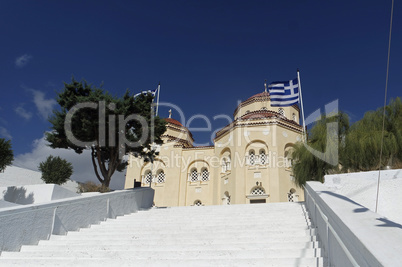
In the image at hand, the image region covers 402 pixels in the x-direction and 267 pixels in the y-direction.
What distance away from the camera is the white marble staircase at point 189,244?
466 centimetres

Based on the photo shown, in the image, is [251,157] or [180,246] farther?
[251,157]

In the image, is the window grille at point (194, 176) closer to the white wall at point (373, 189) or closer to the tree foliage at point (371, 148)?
the tree foliage at point (371, 148)

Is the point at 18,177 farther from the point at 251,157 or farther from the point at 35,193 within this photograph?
the point at 251,157

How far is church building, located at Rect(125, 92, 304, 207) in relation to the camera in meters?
21.3

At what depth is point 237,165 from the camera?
22.0 meters

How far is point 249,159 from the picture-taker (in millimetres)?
22391

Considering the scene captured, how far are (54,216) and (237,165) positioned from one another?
53.1 feet

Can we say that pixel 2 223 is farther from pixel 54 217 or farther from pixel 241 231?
pixel 241 231


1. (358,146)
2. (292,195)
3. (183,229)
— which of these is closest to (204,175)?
(292,195)

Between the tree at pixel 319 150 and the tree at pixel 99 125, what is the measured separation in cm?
732

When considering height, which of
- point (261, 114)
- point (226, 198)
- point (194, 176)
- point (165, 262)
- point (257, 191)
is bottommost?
point (165, 262)

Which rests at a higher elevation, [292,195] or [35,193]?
[292,195]

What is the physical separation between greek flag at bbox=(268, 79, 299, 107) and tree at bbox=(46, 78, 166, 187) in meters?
8.44

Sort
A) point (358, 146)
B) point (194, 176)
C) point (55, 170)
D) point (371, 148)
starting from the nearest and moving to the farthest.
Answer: point (371, 148) → point (358, 146) → point (55, 170) → point (194, 176)
